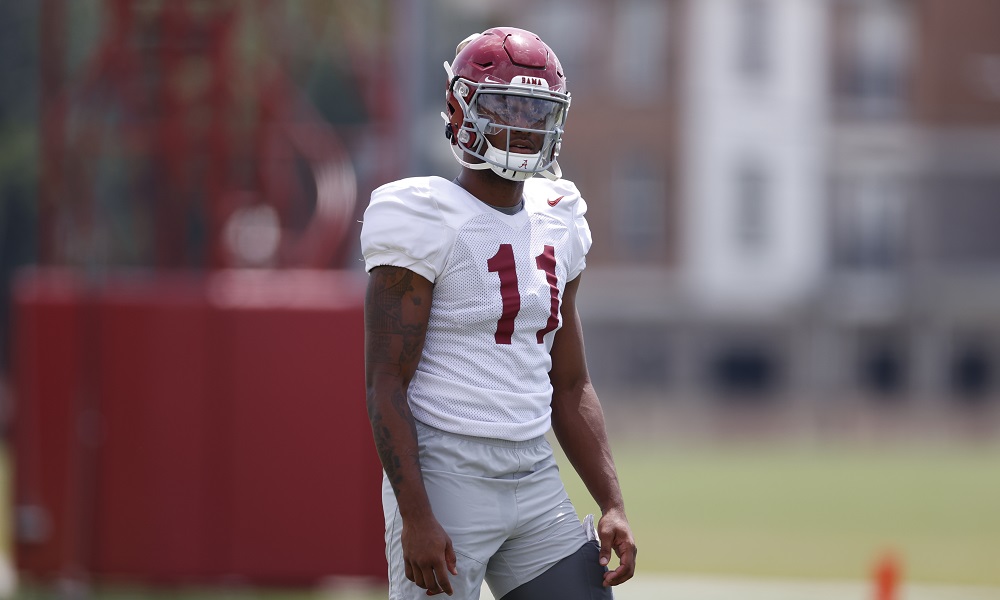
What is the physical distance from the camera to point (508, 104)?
3.13 meters

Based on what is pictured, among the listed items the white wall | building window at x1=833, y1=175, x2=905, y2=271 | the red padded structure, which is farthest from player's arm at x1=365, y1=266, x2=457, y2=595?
building window at x1=833, y1=175, x2=905, y2=271

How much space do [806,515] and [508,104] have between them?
10.8 m

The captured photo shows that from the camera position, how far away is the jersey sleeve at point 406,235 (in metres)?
3.01

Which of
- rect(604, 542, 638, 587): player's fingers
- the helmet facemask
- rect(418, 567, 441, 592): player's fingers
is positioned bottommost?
rect(604, 542, 638, 587): player's fingers

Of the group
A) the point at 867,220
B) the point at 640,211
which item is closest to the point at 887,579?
the point at 640,211

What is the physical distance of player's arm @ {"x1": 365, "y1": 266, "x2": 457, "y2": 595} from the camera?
2939 mm

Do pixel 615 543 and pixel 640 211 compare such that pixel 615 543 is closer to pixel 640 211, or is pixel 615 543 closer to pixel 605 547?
pixel 605 547

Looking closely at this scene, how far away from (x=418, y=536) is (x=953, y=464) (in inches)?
704

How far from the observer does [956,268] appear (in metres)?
34.0

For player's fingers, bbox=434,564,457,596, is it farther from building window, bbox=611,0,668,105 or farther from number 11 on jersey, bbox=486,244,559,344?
building window, bbox=611,0,668,105

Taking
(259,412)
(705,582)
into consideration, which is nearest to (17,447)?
(259,412)

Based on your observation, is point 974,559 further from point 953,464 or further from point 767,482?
point 953,464

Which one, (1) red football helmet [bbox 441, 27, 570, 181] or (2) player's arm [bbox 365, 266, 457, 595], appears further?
(1) red football helmet [bbox 441, 27, 570, 181]

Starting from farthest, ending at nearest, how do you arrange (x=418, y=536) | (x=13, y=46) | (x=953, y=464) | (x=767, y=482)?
(x=13, y=46), (x=953, y=464), (x=767, y=482), (x=418, y=536)
